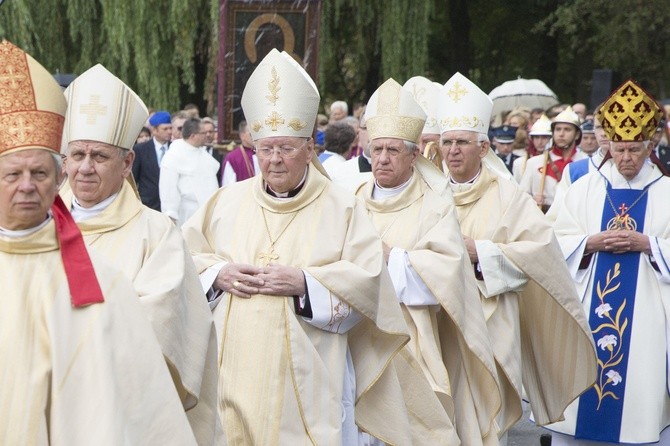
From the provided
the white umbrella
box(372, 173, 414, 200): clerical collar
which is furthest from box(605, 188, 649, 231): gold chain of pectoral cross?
the white umbrella

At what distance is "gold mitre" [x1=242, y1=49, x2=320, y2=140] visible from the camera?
22.1 ft

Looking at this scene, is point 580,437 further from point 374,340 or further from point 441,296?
point 374,340

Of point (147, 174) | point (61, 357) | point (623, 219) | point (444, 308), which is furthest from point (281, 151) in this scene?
point (147, 174)

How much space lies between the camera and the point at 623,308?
29.8 ft

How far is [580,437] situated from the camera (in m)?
9.21

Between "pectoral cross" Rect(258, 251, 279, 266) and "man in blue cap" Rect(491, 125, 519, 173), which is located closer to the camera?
"pectoral cross" Rect(258, 251, 279, 266)

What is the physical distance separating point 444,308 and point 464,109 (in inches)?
61.5

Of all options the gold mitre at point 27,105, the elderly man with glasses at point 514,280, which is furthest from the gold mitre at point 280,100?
the gold mitre at point 27,105

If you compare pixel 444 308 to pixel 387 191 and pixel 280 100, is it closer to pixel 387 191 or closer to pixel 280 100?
pixel 387 191

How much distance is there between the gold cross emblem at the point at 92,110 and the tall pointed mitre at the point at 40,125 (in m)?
1.35

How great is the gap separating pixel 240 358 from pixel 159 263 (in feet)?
3.54

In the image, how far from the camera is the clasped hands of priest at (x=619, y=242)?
8.79m

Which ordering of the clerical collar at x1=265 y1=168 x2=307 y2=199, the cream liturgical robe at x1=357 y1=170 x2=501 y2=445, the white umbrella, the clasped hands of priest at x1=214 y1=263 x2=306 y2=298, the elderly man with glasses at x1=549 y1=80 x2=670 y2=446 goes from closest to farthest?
the clasped hands of priest at x1=214 y1=263 x2=306 y2=298
the clerical collar at x1=265 y1=168 x2=307 y2=199
the cream liturgical robe at x1=357 y1=170 x2=501 y2=445
the elderly man with glasses at x1=549 y1=80 x2=670 y2=446
the white umbrella

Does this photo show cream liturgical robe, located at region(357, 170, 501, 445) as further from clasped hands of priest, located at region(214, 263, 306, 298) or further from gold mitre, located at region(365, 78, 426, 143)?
clasped hands of priest, located at region(214, 263, 306, 298)
